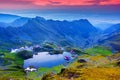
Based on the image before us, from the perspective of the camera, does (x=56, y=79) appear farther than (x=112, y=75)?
No

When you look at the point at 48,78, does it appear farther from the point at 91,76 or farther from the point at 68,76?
the point at 91,76

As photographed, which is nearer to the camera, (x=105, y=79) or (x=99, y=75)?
(x=105, y=79)

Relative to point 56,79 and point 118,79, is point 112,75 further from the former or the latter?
point 56,79

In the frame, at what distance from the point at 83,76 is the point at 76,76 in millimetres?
6902

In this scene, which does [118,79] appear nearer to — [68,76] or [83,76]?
[83,76]

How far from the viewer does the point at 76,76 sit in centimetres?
19150

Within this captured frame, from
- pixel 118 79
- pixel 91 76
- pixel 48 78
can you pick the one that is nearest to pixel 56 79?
pixel 48 78

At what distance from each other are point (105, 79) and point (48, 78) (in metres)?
42.6

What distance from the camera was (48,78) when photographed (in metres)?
191

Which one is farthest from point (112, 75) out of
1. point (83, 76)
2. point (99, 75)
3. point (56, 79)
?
point (56, 79)

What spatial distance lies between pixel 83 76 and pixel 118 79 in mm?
26144

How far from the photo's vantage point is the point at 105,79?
17825 cm

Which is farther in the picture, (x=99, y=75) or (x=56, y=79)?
(x=99, y=75)

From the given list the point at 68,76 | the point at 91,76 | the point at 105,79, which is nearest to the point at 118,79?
the point at 105,79
